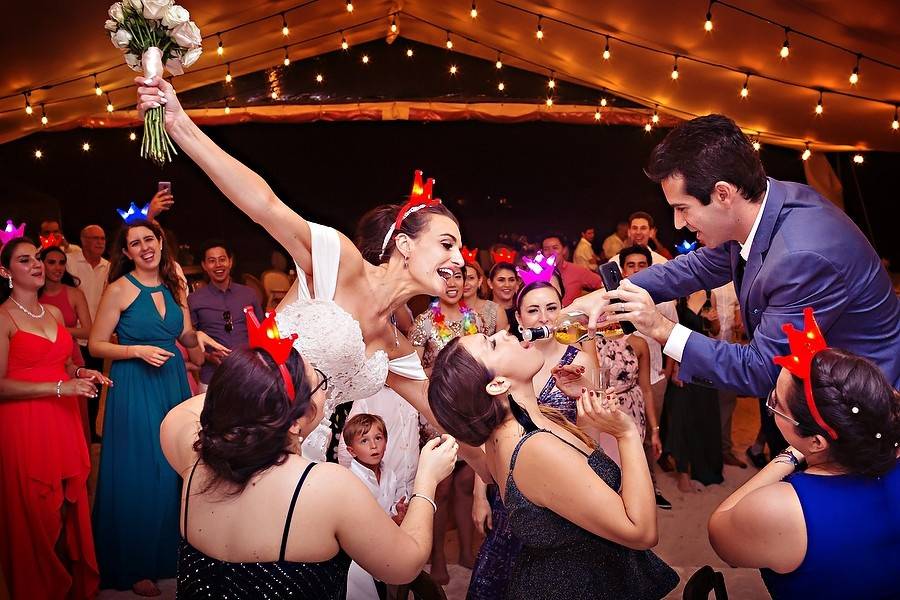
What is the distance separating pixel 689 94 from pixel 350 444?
A: 524cm

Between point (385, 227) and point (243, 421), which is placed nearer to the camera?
point (243, 421)

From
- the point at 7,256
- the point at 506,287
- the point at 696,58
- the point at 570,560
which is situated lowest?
A: the point at 570,560

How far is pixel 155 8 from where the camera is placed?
2047mm

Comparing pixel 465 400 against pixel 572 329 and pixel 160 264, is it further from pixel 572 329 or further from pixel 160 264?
pixel 160 264

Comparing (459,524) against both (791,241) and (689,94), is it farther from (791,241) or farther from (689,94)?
(689,94)

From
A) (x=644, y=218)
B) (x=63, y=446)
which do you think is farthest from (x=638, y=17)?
(x=63, y=446)

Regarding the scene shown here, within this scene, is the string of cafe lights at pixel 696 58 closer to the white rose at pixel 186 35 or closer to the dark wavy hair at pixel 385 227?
the dark wavy hair at pixel 385 227

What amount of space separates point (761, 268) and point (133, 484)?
292cm

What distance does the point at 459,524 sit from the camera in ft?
13.1

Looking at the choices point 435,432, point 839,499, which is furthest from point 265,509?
point 435,432

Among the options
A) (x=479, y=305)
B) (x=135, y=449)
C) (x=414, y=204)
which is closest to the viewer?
(x=414, y=204)

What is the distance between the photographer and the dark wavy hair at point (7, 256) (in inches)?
138

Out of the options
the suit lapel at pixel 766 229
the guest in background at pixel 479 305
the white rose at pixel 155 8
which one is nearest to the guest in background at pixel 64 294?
the guest in background at pixel 479 305

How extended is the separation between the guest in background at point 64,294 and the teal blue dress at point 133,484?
133cm
